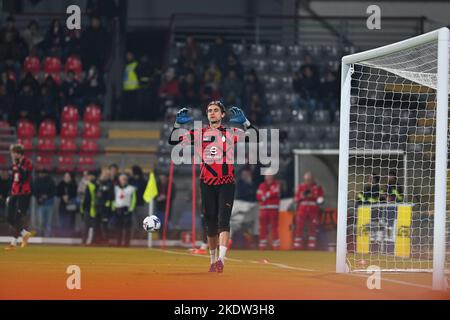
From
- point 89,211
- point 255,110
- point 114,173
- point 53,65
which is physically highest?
point 53,65

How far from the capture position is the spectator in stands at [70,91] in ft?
91.3

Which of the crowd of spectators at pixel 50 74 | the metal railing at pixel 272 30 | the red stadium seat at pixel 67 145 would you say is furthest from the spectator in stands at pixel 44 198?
the metal railing at pixel 272 30

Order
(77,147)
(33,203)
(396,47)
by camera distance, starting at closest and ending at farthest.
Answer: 1. (396,47)
2. (33,203)
3. (77,147)

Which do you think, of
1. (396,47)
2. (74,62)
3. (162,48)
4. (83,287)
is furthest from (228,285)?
(162,48)

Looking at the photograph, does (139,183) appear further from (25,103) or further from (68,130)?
(25,103)

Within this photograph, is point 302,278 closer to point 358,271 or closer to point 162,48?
point 358,271

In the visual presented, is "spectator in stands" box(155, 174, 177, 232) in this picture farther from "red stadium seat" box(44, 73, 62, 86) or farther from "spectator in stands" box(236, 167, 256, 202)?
"red stadium seat" box(44, 73, 62, 86)

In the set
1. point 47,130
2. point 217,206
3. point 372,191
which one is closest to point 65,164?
point 47,130

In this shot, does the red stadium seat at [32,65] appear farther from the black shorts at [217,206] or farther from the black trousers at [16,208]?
the black shorts at [217,206]

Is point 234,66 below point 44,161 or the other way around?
the other way around

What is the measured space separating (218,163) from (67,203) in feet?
40.4

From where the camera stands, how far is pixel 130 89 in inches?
1144

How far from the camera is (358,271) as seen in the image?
14.1 metres
